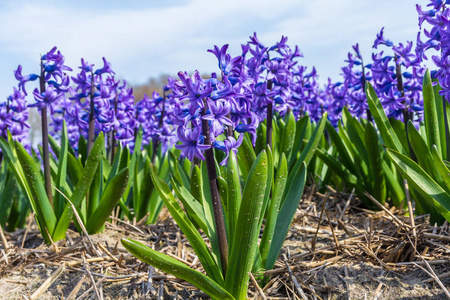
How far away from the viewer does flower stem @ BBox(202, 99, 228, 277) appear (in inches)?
77.9

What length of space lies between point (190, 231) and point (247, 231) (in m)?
0.31

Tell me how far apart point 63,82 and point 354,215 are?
2.76m

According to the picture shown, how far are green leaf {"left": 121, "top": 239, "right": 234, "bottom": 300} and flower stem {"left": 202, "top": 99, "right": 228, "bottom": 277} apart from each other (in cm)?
15

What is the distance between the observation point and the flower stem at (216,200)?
6.49 ft

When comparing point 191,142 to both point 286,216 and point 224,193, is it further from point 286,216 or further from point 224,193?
point 286,216

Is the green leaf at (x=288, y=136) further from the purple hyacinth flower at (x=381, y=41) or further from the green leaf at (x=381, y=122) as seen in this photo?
the purple hyacinth flower at (x=381, y=41)

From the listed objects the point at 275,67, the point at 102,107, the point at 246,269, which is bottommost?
the point at 246,269

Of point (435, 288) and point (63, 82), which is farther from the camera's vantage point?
point (63, 82)

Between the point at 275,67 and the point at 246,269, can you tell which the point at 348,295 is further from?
the point at 275,67

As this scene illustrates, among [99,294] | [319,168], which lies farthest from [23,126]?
[319,168]

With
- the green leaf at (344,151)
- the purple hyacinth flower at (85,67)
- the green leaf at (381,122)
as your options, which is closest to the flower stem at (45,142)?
the purple hyacinth flower at (85,67)

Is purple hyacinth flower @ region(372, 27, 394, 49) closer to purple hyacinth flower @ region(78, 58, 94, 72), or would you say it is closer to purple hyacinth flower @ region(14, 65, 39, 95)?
purple hyacinth flower @ region(78, 58, 94, 72)

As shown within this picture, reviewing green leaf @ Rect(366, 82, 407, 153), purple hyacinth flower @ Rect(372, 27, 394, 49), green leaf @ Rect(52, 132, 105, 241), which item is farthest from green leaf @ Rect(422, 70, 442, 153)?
green leaf @ Rect(52, 132, 105, 241)

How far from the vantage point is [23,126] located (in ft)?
15.2
